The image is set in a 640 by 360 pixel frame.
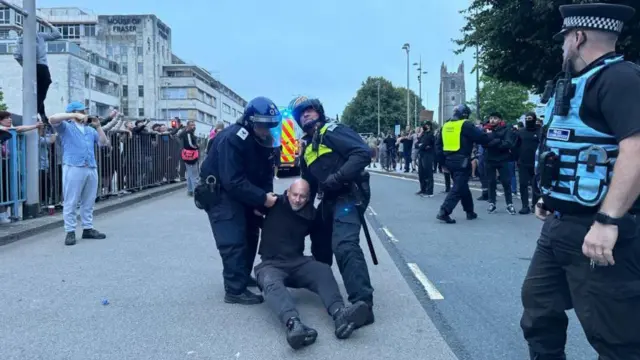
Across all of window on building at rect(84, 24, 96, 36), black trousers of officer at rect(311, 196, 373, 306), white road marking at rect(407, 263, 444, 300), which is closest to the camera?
black trousers of officer at rect(311, 196, 373, 306)

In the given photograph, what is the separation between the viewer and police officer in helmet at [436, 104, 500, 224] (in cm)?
1105

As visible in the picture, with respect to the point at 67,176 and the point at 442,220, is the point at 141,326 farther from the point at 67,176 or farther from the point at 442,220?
the point at 442,220

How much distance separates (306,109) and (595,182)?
2.99m

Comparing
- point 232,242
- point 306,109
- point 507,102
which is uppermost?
point 507,102

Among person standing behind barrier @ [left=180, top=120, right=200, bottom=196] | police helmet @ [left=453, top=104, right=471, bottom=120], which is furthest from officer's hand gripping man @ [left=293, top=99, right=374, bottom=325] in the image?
person standing behind barrier @ [left=180, top=120, right=200, bottom=196]

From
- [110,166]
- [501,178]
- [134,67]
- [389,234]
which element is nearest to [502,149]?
[501,178]

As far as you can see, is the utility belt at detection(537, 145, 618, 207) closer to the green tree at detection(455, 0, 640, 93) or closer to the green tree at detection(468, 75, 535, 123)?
the green tree at detection(455, 0, 640, 93)

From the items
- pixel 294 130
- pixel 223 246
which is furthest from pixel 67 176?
pixel 294 130

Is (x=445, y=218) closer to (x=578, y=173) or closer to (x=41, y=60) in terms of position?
(x=41, y=60)

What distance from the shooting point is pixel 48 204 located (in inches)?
459

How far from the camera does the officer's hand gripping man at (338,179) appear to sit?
4.96 metres

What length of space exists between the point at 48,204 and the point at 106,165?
8.91 ft

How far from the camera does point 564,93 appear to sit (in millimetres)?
3066

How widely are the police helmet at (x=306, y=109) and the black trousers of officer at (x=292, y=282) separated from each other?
1.17 m
